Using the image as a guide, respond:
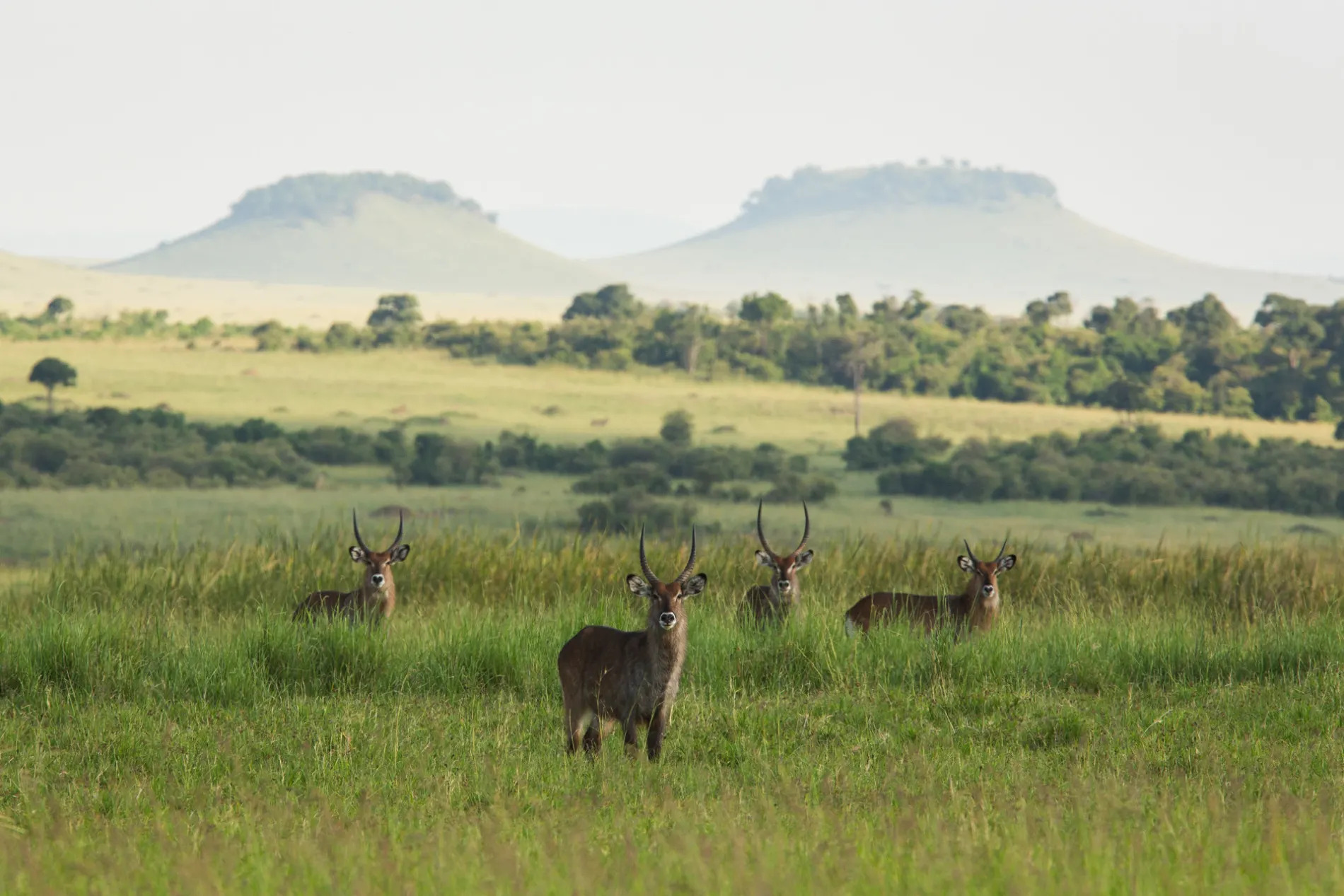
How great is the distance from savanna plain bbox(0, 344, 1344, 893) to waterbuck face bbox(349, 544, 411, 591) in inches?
13.7

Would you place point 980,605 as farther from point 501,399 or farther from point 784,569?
point 501,399

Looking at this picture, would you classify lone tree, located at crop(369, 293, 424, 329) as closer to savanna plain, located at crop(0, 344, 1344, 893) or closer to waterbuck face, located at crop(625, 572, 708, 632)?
savanna plain, located at crop(0, 344, 1344, 893)

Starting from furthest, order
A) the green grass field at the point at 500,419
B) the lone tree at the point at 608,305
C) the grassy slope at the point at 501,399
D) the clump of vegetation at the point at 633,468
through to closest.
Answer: the lone tree at the point at 608,305, the grassy slope at the point at 501,399, the clump of vegetation at the point at 633,468, the green grass field at the point at 500,419

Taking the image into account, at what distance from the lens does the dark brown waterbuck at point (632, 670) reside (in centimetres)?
788

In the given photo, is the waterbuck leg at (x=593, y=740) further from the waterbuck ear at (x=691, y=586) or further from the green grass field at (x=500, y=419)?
the green grass field at (x=500, y=419)

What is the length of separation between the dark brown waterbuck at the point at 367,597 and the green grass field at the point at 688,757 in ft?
1.08

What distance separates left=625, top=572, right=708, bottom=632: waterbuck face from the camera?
25.5 ft

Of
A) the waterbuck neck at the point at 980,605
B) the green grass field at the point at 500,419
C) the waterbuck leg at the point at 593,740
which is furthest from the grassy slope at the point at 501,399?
the waterbuck leg at the point at 593,740

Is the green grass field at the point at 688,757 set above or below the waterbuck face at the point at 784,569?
below

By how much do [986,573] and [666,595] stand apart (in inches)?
180

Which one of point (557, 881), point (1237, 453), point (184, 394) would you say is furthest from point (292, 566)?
point (184, 394)

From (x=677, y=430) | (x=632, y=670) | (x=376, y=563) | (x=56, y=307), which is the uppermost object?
(x=56, y=307)

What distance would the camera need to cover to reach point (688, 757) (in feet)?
28.1

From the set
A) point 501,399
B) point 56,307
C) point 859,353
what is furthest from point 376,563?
point 56,307
